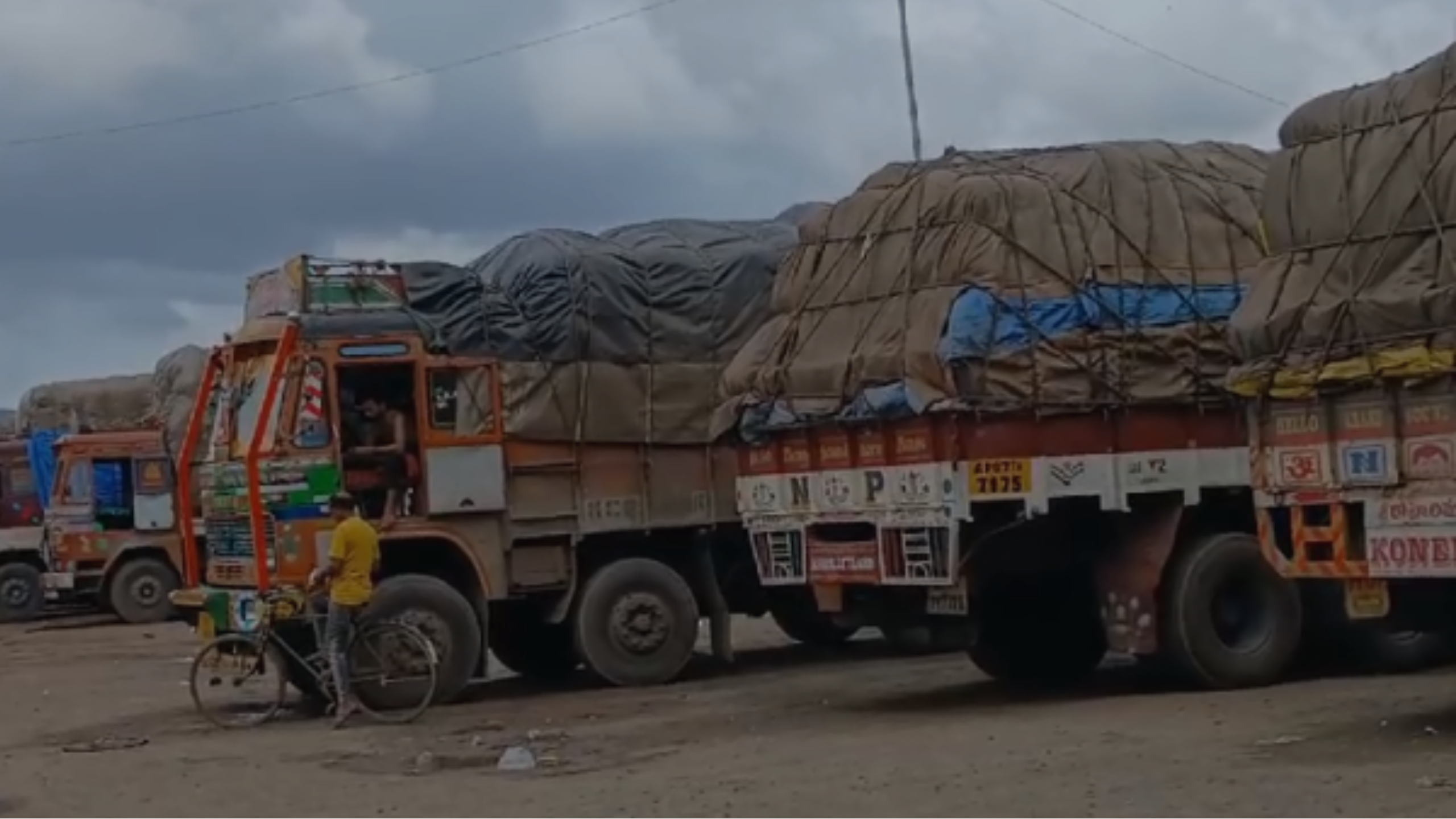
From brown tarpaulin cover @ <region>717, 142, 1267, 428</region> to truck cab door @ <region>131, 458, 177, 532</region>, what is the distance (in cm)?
1673

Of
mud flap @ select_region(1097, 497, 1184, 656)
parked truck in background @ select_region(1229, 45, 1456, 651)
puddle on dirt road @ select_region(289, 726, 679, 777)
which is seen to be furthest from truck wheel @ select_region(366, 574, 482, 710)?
parked truck in background @ select_region(1229, 45, 1456, 651)

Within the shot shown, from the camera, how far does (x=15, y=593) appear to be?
33.8 metres

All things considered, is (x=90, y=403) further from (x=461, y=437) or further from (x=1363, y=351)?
(x=1363, y=351)

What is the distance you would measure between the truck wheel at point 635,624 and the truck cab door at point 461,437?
47.7 inches

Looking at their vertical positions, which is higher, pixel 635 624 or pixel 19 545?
pixel 19 545

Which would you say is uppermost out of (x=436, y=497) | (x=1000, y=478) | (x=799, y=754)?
(x=436, y=497)

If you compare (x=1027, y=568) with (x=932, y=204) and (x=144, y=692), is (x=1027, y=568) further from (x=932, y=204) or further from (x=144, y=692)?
(x=144, y=692)

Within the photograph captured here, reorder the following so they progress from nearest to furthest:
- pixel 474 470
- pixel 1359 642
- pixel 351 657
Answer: pixel 1359 642 → pixel 351 657 → pixel 474 470

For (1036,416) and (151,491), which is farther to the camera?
(151,491)

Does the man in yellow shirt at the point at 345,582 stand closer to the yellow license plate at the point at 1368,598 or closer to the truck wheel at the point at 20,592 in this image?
the yellow license plate at the point at 1368,598

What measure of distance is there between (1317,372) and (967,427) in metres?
2.92

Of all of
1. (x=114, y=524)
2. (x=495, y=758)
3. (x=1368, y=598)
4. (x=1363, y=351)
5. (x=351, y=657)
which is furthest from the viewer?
(x=114, y=524)

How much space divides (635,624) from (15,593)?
18142 mm

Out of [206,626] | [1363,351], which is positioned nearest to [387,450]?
[206,626]
